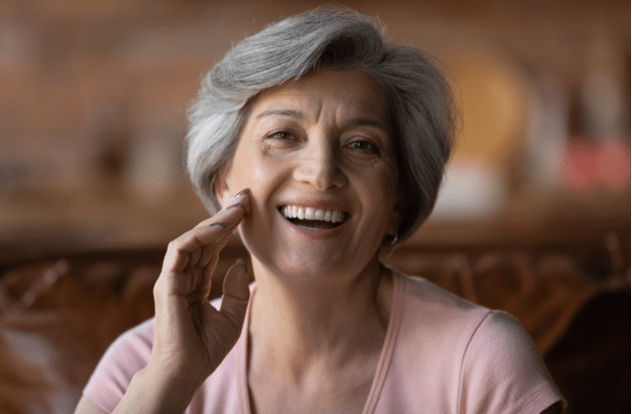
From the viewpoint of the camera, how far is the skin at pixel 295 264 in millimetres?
1235

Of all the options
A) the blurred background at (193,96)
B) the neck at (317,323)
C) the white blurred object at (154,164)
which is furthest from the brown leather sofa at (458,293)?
the white blurred object at (154,164)

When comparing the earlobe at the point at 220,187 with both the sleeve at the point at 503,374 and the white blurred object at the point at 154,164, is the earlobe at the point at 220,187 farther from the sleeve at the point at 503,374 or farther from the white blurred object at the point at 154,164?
the white blurred object at the point at 154,164

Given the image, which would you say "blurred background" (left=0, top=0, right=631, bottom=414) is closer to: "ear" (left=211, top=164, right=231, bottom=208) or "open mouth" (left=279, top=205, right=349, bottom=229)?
"ear" (left=211, top=164, right=231, bottom=208)

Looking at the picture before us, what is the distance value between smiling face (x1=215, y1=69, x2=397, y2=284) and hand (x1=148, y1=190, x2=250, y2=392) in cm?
8

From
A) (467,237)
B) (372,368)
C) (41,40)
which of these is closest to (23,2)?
(41,40)

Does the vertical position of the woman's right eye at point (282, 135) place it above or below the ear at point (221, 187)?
above

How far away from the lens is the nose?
1251mm

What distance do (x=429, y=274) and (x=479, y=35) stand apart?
164 inches

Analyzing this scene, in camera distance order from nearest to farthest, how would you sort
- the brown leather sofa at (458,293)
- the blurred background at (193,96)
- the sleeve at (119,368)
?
1. the sleeve at (119,368)
2. the brown leather sofa at (458,293)
3. the blurred background at (193,96)

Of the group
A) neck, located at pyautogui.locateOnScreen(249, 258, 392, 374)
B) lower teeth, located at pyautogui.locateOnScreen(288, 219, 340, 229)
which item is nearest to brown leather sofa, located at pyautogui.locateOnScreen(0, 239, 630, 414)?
neck, located at pyautogui.locateOnScreen(249, 258, 392, 374)

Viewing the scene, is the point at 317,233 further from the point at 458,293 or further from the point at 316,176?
the point at 458,293

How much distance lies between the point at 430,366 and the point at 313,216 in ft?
1.39

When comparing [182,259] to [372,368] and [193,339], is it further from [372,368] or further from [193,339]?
[372,368]

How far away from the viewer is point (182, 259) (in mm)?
1251
